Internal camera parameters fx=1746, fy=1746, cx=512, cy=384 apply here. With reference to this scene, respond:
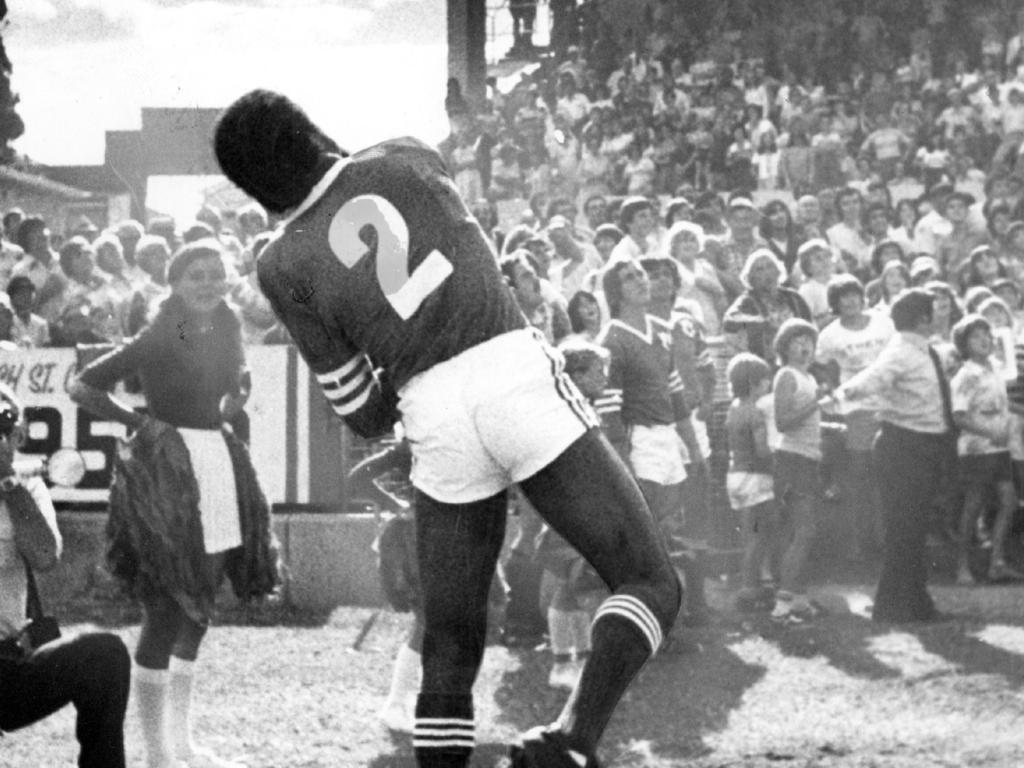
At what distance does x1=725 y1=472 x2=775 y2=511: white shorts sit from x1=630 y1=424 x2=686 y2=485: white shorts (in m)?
1.04

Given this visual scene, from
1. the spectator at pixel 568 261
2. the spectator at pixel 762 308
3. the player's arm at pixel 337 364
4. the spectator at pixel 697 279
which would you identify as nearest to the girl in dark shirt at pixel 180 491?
the player's arm at pixel 337 364

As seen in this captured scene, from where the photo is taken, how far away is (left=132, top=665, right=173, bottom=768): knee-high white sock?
549 centimetres

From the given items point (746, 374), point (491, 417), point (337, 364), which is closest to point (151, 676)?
point (337, 364)

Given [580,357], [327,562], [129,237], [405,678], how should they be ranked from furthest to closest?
[129,237]
[327,562]
[580,357]
[405,678]

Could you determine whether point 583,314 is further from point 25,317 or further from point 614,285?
point 25,317

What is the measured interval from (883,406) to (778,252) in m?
3.84

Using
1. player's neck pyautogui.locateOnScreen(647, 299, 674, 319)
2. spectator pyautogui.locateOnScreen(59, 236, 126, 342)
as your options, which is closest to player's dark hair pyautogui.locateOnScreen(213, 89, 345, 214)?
player's neck pyautogui.locateOnScreen(647, 299, 674, 319)

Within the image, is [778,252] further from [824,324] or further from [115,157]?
[115,157]

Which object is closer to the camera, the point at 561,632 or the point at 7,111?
the point at 561,632


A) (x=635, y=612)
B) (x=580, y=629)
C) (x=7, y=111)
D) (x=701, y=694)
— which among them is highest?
(x=7, y=111)

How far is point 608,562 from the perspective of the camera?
150 inches

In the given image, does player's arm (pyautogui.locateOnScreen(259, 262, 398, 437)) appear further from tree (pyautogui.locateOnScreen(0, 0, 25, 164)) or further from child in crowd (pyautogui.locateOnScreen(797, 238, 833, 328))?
child in crowd (pyautogui.locateOnScreen(797, 238, 833, 328))

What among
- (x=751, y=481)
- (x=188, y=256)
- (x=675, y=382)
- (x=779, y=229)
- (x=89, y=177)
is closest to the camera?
(x=188, y=256)

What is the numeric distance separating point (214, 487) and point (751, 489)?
3850mm
